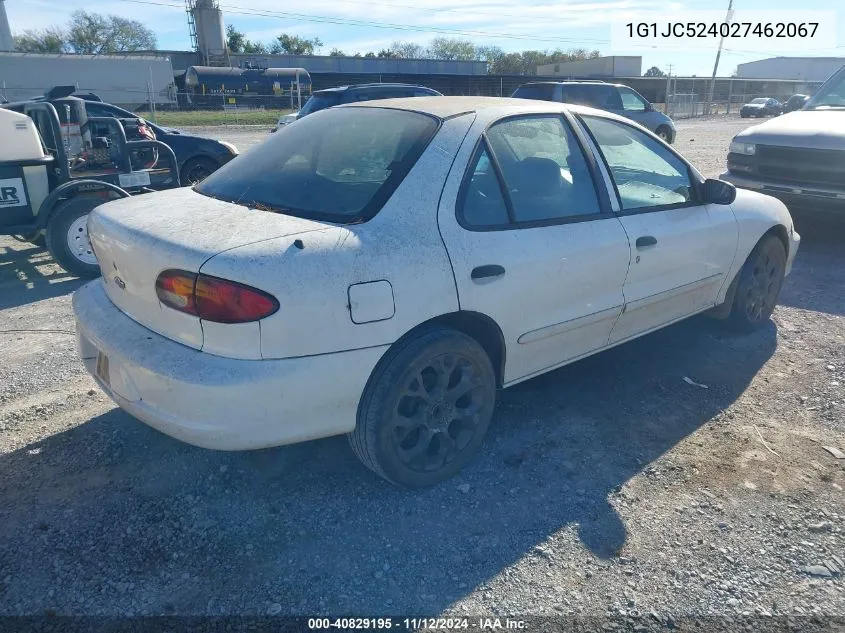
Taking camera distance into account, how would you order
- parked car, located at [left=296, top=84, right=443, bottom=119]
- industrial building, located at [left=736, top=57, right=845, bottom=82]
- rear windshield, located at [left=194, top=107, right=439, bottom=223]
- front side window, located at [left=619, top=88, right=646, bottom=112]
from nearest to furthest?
rear windshield, located at [left=194, top=107, right=439, bottom=223], parked car, located at [left=296, top=84, right=443, bottom=119], front side window, located at [left=619, top=88, right=646, bottom=112], industrial building, located at [left=736, top=57, right=845, bottom=82]

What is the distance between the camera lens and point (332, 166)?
305 cm

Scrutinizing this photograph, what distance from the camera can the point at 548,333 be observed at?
3.22 meters

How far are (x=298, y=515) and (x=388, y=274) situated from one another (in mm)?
1116

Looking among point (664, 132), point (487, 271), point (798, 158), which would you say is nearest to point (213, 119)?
point (664, 132)

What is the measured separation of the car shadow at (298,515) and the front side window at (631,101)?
13623 millimetres

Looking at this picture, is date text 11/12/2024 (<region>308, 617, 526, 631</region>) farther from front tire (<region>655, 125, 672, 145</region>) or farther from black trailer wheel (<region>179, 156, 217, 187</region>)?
front tire (<region>655, 125, 672, 145</region>)

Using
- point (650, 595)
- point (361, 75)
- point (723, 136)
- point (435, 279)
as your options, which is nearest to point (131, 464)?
point (435, 279)

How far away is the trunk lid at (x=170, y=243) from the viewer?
243 centimetres

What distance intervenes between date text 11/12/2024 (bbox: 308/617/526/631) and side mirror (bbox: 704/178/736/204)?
2.83 meters

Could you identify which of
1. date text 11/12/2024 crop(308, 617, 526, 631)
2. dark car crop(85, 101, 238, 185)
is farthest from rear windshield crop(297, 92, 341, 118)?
date text 11/12/2024 crop(308, 617, 526, 631)

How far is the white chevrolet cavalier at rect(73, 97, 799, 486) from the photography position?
2393 mm

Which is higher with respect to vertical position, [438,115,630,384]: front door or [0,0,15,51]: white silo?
[0,0,15,51]: white silo

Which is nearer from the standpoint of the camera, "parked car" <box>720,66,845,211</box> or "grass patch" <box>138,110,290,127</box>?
"parked car" <box>720,66,845,211</box>

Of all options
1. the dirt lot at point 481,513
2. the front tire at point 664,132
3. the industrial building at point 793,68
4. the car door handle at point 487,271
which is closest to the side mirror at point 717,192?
the dirt lot at point 481,513
